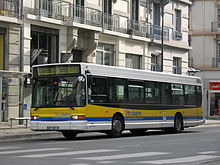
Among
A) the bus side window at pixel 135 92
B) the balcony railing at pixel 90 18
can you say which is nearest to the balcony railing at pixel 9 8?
the balcony railing at pixel 90 18

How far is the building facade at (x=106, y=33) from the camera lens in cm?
3073

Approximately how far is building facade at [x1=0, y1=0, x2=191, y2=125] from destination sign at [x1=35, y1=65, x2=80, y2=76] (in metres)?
7.66

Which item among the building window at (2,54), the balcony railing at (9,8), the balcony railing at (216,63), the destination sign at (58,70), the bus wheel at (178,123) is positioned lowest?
the bus wheel at (178,123)

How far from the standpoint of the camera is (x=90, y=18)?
34094 millimetres

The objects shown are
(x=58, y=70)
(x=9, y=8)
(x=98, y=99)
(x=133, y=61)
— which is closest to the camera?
(x=58, y=70)

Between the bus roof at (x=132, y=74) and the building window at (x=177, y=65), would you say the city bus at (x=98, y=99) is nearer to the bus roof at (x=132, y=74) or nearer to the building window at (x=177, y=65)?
the bus roof at (x=132, y=74)

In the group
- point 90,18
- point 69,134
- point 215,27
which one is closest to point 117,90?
point 69,134

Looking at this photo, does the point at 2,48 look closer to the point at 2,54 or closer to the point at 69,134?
the point at 2,54

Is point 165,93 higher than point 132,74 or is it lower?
lower

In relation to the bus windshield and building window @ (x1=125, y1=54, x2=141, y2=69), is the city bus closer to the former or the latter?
the bus windshield

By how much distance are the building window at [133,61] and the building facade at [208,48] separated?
16.4 meters

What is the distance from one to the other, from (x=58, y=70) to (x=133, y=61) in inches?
717

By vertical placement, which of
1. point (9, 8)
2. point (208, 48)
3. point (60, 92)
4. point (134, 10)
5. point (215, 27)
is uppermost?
point (215, 27)

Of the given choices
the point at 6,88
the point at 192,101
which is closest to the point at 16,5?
the point at 6,88
